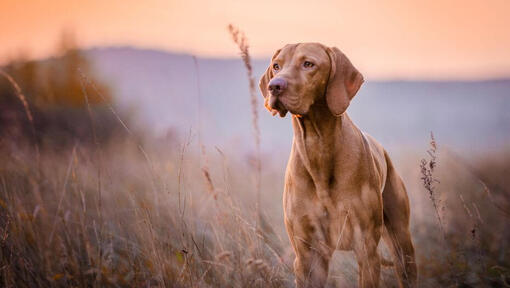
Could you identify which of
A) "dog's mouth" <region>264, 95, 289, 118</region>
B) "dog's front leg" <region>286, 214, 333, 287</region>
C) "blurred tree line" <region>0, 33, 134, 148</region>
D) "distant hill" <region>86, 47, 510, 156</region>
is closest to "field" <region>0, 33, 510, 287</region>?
"blurred tree line" <region>0, 33, 134, 148</region>

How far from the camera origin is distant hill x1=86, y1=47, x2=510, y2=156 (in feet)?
→ 31.2

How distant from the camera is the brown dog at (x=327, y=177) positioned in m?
3.44

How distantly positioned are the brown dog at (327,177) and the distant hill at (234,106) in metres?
0.96

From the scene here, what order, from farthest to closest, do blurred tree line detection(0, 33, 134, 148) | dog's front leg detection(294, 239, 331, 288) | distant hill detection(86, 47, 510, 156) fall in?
distant hill detection(86, 47, 510, 156)
blurred tree line detection(0, 33, 134, 148)
dog's front leg detection(294, 239, 331, 288)

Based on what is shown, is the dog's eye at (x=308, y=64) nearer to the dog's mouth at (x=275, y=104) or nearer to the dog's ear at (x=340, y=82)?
the dog's ear at (x=340, y=82)

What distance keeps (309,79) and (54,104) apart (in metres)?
8.21

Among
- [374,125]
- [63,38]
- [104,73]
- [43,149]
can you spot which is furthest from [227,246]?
[374,125]

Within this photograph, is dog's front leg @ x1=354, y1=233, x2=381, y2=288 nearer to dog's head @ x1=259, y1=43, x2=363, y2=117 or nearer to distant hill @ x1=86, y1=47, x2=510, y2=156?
dog's head @ x1=259, y1=43, x2=363, y2=117

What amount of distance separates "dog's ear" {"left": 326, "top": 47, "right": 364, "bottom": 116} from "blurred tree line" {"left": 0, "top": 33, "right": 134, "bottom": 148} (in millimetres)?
4714

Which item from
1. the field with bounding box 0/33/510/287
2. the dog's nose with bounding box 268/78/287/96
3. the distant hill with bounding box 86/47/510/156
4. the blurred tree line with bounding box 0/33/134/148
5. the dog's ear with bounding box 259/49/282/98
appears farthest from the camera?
the distant hill with bounding box 86/47/510/156

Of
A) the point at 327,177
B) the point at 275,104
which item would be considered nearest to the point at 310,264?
the point at 327,177

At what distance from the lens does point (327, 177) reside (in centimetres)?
354

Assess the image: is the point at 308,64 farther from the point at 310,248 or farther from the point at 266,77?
the point at 310,248

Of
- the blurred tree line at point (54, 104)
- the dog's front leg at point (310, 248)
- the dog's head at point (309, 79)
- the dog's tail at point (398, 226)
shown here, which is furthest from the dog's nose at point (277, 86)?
the blurred tree line at point (54, 104)
